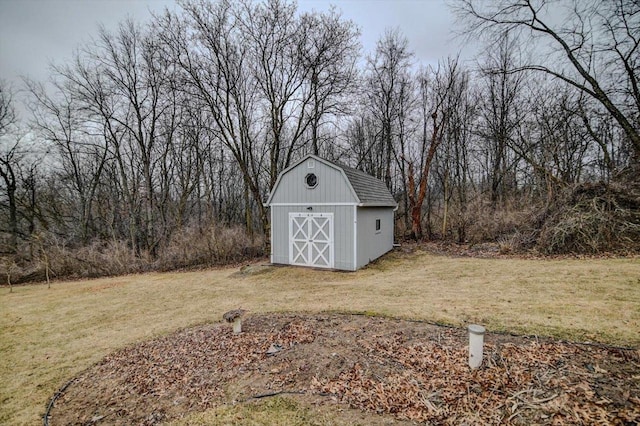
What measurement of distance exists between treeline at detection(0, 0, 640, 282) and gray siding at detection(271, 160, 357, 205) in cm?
299

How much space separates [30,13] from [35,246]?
897 centimetres

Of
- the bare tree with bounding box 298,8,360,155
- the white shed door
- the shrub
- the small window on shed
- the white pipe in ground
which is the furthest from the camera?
the bare tree with bounding box 298,8,360,155

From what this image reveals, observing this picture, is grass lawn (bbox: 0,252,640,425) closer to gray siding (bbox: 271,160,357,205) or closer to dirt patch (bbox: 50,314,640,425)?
dirt patch (bbox: 50,314,640,425)

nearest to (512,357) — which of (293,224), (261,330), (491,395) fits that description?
(491,395)

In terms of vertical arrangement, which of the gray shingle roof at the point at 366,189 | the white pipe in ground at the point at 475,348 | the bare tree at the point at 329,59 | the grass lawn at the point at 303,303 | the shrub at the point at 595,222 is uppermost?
the bare tree at the point at 329,59

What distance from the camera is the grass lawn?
4.03m

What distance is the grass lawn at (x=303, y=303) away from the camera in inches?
159

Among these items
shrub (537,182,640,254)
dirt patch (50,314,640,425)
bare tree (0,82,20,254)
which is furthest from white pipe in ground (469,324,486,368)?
bare tree (0,82,20,254)

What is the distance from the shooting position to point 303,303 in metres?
6.10

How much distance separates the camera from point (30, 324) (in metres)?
6.36

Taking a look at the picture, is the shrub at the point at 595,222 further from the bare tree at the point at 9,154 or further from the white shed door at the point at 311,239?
the bare tree at the point at 9,154

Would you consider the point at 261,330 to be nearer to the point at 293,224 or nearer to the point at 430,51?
the point at 293,224

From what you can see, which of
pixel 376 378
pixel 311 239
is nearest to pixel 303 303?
pixel 376 378

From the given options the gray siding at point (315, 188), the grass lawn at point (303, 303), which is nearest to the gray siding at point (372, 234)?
the grass lawn at point (303, 303)
